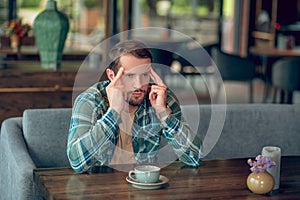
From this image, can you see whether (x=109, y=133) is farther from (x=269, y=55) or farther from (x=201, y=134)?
(x=269, y=55)

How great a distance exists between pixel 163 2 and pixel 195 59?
211cm

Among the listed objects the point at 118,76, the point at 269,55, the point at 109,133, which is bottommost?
the point at 269,55

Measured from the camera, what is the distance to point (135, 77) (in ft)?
8.57

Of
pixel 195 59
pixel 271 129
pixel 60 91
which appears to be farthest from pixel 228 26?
pixel 271 129

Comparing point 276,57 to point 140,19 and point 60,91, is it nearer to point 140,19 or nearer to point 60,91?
point 140,19

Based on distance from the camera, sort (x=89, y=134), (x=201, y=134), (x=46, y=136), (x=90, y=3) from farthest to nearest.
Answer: (x=90, y=3) < (x=201, y=134) < (x=46, y=136) < (x=89, y=134)

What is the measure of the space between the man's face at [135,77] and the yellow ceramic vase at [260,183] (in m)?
0.58

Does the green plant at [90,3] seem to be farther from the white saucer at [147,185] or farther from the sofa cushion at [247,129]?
the white saucer at [147,185]

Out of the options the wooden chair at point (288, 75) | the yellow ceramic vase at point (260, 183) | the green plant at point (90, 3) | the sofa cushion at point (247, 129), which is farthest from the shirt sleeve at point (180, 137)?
the green plant at point (90, 3)

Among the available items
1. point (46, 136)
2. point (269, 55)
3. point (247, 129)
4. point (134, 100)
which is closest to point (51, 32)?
point (46, 136)

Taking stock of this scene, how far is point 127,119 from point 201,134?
2.43 feet

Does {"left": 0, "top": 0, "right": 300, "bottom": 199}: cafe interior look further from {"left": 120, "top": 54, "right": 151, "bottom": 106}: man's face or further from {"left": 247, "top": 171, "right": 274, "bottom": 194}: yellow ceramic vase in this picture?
{"left": 120, "top": 54, "right": 151, "bottom": 106}: man's face

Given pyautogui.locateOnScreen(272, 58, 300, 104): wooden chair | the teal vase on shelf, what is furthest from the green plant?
the teal vase on shelf

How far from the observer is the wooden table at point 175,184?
7.45 feet
